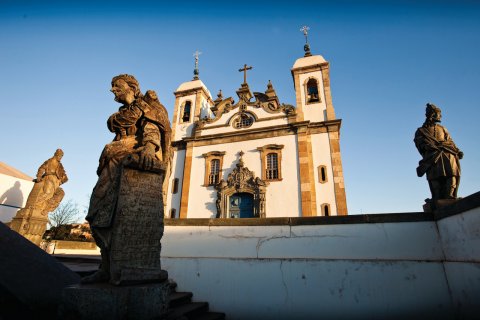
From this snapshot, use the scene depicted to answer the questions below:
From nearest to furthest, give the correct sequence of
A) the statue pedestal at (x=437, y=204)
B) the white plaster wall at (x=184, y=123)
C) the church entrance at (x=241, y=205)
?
the statue pedestal at (x=437, y=204), the church entrance at (x=241, y=205), the white plaster wall at (x=184, y=123)

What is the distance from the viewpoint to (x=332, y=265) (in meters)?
4.36

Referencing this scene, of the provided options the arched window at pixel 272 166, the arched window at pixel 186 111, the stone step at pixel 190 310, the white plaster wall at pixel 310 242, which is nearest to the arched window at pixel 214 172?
the arched window at pixel 272 166

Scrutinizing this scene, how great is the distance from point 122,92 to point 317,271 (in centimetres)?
431

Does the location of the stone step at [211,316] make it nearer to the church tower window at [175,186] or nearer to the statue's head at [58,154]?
the statue's head at [58,154]

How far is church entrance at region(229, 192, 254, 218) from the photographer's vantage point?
1597 cm

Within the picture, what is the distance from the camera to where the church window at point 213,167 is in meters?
17.5

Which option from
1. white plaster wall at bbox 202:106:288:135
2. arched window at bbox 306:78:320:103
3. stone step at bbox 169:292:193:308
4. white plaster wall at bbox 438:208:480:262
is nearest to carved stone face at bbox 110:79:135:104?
stone step at bbox 169:292:193:308

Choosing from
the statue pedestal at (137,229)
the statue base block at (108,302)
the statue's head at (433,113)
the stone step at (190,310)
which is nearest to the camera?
the statue base block at (108,302)

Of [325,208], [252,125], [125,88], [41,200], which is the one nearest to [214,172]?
[252,125]

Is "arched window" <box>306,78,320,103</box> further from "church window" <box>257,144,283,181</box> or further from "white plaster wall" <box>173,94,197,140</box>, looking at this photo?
"white plaster wall" <box>173,94,197,140</box>

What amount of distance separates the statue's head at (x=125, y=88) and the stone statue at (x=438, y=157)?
5.17m

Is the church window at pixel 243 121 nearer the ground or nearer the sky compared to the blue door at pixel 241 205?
nearer the sky

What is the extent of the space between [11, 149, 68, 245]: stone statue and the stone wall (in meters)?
7.38

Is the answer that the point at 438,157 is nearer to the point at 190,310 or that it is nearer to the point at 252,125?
the point at 190,310
